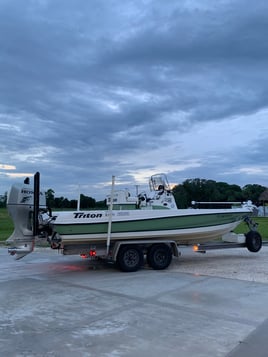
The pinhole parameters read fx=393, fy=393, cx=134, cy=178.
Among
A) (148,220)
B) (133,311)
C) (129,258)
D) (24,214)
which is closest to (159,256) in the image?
(129,258)

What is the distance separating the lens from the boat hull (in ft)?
30.1

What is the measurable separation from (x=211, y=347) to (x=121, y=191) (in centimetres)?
666

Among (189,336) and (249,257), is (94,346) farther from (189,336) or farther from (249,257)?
(249,257)

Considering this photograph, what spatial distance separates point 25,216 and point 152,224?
3.12 metres

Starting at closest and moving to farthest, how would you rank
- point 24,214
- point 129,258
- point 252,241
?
point 24,214, point 129,258, point 252,241

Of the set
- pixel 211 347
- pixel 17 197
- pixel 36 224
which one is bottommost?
pixel 211 347

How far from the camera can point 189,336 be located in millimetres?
4809

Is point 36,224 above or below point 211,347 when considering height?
above

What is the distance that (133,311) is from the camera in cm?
596

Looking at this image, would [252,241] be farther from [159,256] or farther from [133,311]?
[133,311]

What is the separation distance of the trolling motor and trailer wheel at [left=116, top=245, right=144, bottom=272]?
1.93 metres

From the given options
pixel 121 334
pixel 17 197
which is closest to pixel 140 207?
pixel 17 197

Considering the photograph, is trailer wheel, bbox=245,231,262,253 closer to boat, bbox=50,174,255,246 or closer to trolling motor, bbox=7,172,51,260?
boat, bbox=50,174,255,246

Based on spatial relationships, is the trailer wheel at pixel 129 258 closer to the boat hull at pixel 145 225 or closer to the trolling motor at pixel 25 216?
the boat hull at pixel 145 225
